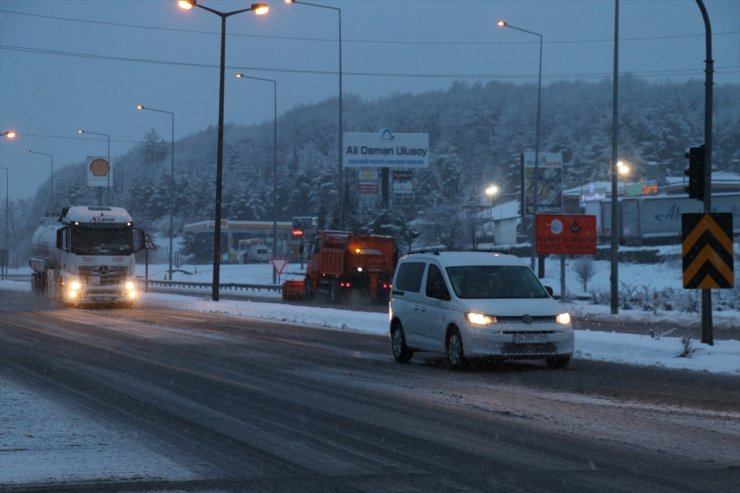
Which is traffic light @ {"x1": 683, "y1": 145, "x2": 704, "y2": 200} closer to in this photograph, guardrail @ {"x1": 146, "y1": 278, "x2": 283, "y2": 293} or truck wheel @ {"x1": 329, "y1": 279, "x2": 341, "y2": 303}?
truck wheel @ {"x1": 329, "y1": 279, "x2": 341, "y2": 303}

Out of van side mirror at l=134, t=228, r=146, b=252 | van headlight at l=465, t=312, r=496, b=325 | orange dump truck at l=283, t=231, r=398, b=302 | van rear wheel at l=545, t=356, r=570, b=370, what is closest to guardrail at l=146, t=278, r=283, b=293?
orange dump truck at l=283, t=231, r=398, b=302

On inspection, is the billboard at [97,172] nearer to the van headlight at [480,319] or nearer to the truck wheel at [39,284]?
the truck wheel at [39,284]

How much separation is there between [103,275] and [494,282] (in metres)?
24.0

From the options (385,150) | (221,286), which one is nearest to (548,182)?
(385,150)

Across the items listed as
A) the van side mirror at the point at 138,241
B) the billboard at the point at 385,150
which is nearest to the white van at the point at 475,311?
the van side mirror at the point at 138,241

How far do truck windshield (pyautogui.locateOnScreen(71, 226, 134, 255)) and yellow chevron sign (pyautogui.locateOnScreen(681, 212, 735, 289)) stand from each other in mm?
24527

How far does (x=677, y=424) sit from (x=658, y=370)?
19.7 ft

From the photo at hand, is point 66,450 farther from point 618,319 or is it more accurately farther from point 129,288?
point 129,288

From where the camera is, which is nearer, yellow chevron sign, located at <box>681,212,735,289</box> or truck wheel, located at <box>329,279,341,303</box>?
yellow chevron sign, located at <box>681,212,735,289</box>

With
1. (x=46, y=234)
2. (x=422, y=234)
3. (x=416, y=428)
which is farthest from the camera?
(x=422, y=234)

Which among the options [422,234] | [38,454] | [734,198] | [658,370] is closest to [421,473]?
[38,454]

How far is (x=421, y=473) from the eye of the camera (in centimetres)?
822

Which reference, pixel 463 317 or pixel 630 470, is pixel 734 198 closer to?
pixel 463 317

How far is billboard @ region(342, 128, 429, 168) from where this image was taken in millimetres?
86000
